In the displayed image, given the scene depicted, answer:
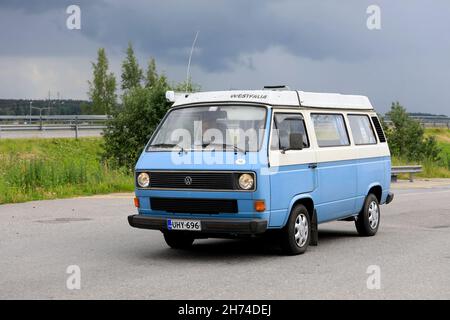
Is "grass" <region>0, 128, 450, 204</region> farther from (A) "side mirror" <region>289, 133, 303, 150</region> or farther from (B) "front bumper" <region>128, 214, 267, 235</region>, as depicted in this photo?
(A) "side mirror" <region>289, 133, 303, 150</region>

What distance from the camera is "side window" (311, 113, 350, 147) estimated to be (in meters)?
11.5

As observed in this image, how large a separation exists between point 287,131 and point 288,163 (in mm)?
555

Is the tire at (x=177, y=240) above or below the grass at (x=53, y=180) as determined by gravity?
below

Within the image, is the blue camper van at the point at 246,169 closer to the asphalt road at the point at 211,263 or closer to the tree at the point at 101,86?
the asphalt road at the point at 211,263

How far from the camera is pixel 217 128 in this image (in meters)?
10.5

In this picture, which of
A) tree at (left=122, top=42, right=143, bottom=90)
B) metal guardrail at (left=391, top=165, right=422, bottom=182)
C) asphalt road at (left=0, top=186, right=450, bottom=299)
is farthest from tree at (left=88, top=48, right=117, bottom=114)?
asphalt road at (left=0, top=186, right=450, bottom=299)

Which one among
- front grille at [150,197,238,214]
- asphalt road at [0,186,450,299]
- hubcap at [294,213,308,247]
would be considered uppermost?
front grille at [150,197,238,214]

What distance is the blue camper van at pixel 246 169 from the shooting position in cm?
980

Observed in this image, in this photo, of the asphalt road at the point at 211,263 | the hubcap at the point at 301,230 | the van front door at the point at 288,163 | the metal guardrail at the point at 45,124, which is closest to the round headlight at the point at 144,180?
the asphalt road at the point at 211,263

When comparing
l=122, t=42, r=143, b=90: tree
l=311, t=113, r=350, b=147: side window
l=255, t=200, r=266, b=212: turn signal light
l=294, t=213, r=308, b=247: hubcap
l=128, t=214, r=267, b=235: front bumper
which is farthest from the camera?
l=122, t=42, r=143, b=90: tree

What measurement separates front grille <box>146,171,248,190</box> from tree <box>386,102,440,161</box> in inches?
1275

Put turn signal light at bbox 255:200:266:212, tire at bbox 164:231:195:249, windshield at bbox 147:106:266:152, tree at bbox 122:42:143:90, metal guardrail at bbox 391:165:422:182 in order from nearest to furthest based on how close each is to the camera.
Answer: turn signal light at bbox 255:200:266:212, windshield at bbox 147:106:266:152, tire at bbox 164:231:195:249, metal guardrail at bbox 391:165:422:182, tree at bbox 122:42:143:90

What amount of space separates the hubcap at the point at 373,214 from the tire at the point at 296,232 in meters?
2.39
